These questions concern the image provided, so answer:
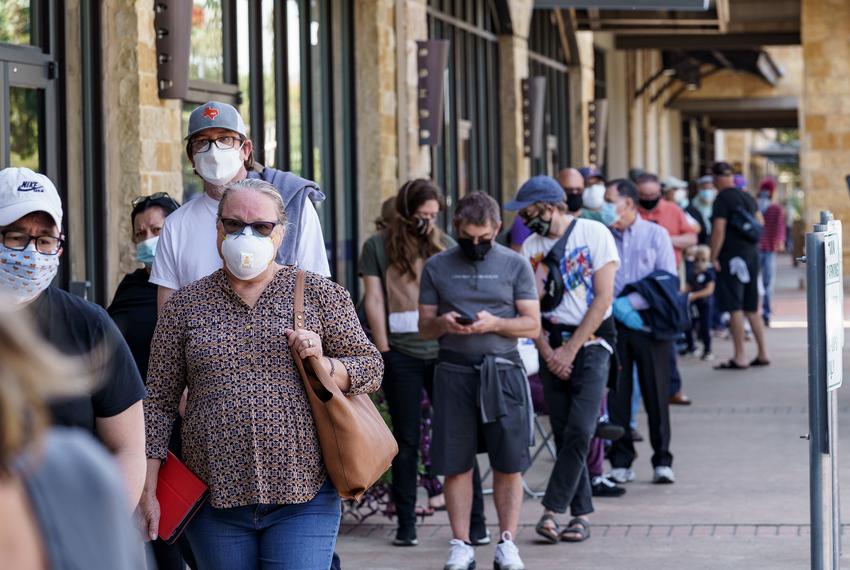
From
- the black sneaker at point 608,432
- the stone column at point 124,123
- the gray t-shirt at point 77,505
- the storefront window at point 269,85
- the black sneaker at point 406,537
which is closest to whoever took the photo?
the gray t-shirt at point 77,505

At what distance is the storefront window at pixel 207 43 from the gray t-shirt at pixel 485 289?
3.52m

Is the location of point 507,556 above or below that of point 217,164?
below

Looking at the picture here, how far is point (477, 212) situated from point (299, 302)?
259cm

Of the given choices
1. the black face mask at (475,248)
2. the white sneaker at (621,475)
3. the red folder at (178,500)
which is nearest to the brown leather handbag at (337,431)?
the red folder at (178,500)

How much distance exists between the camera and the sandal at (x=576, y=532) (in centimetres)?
761

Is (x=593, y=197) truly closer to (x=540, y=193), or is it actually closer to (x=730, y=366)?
(x=540, y=193)

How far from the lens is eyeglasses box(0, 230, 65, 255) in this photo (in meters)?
3.76

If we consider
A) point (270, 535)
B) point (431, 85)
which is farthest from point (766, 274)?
point (270, 535)

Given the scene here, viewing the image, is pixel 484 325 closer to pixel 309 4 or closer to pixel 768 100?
pixel 309 4

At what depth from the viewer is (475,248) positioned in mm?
6938

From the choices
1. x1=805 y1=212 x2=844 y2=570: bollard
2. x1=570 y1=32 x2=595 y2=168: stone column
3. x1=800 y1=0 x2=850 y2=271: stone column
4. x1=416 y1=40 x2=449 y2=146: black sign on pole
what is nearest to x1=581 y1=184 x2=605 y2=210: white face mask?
x1=416 y1=40 x2=449 y2=146: black sign on pole

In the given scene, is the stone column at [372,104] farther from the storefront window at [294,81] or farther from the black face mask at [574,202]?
the black face mask at [574,202]

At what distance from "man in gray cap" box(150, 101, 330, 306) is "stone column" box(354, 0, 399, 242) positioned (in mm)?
7970

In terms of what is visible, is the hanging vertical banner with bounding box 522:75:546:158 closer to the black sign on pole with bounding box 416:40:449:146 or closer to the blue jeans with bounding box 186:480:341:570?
the black sign on pole with bounding box 416:40:449:146
